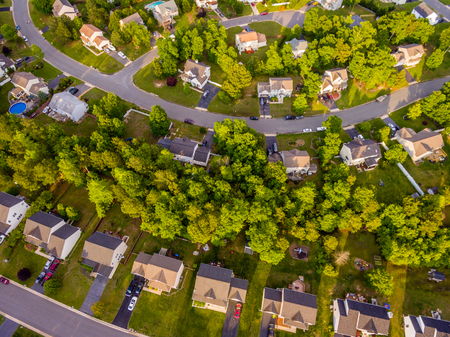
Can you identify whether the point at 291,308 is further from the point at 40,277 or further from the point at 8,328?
the point at 8,328

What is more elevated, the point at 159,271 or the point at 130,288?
the point at 159,271

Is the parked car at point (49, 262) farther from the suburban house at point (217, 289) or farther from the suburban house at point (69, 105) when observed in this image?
the suburban house at point (69, 105)

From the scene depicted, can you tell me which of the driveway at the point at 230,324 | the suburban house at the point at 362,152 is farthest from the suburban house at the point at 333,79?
the driveway at the point at 230,324

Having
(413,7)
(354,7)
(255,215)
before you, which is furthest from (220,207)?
(413,7)

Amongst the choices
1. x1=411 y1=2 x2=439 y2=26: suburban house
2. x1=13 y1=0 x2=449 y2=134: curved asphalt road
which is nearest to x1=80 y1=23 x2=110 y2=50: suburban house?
x1=13 y1=0 x2=449 y2=134: curved asphalt road

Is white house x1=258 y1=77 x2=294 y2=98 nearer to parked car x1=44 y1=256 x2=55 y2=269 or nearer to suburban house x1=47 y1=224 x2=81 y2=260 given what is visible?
suburban house x1=47 y1=224 x2=81 y2=260

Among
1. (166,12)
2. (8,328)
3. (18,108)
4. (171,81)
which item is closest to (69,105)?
(18,108)

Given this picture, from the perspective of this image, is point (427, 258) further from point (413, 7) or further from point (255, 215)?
point (413, 7)
